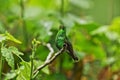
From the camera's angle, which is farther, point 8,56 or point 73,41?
point 73,41

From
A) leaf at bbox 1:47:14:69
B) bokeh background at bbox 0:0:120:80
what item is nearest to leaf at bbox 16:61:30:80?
leaf at bbox 1:47:14:69

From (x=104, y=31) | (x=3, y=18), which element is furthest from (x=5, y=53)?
(x=3, y=18)

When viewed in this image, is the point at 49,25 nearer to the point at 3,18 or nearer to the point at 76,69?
the point at 76,69

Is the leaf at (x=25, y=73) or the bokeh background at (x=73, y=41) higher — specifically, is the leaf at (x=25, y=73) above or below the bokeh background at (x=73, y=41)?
above

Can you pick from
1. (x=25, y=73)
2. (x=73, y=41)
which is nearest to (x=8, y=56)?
(x=25, y=73)

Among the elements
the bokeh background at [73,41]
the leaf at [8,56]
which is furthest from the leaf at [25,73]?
the bokeh background at [73,41]

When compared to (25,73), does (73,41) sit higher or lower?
lower

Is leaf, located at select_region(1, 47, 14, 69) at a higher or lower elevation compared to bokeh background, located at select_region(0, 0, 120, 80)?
higher

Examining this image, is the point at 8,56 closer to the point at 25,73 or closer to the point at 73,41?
the point at 25,73

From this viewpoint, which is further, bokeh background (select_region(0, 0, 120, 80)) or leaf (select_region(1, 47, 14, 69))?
bokeh background (select_region(0, 0, 120, 80))

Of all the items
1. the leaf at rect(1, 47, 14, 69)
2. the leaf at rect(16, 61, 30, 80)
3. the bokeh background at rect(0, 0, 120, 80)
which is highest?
the leaf at rect(1, 47, 14, 69)

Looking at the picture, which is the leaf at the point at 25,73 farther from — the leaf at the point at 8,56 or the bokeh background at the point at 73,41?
the bokeh background at the point at 73,41

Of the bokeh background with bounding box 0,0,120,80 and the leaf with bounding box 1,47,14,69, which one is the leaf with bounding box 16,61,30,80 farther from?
the bokeh background with bounding box 0,0,120,80
